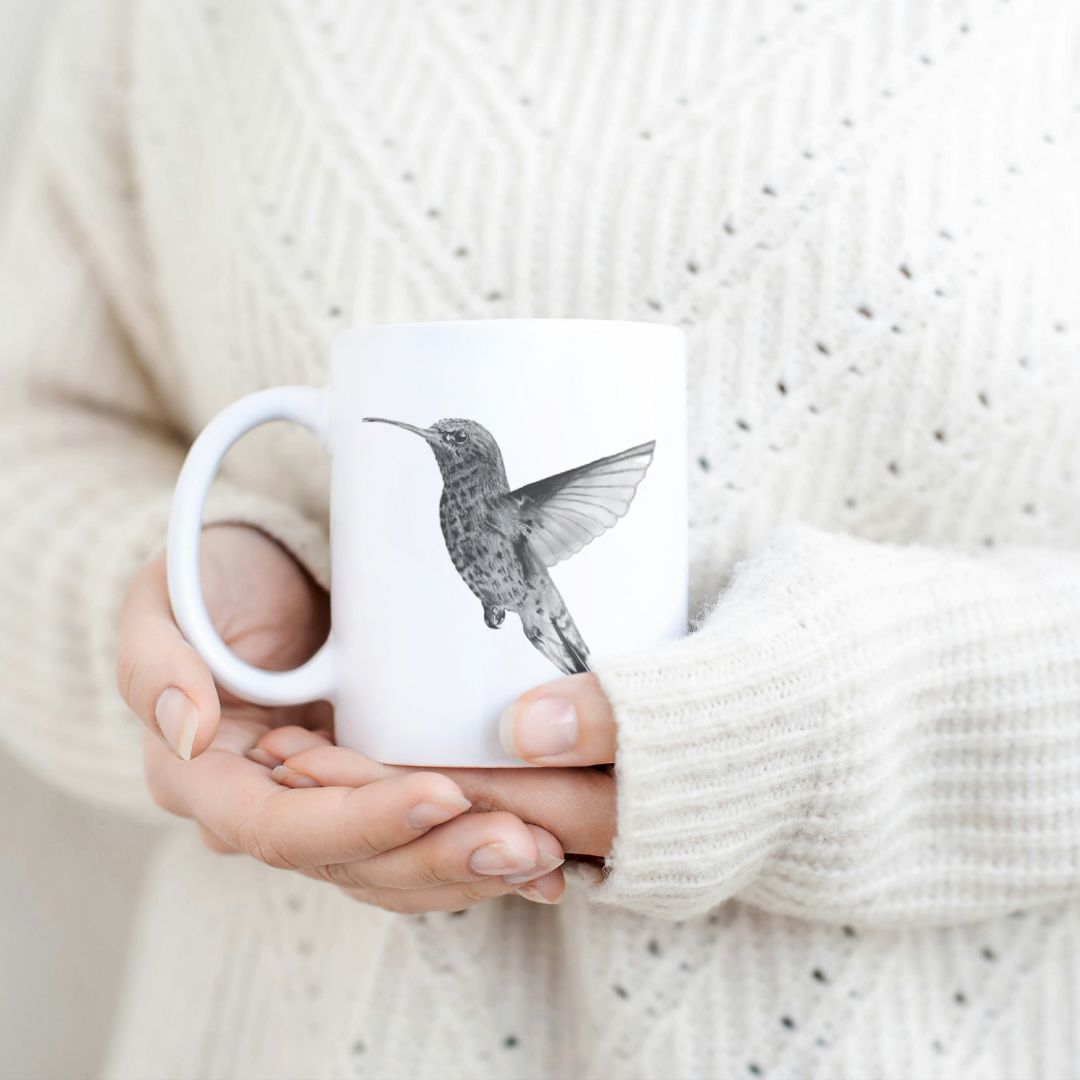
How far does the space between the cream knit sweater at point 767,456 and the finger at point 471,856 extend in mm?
52

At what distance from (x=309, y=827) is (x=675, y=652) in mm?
177

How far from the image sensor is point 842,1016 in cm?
60

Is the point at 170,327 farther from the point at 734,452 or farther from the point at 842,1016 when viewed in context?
the point at 842,1016

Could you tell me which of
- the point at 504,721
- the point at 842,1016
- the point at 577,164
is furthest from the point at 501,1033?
the point at 577,164

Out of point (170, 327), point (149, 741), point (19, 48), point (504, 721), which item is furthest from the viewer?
point (19, 48)

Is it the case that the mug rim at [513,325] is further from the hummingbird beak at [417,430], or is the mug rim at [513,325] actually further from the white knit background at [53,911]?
the white knit background at [53,911]

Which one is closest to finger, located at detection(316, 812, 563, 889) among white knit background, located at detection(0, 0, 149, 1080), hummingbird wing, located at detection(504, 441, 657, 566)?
hummingbird wing, located at detection(504, 441, 657, 566)

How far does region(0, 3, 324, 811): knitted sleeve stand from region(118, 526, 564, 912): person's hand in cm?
19

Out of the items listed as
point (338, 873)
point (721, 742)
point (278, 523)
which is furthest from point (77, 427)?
point (721, 742)

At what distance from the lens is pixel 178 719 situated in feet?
1.52

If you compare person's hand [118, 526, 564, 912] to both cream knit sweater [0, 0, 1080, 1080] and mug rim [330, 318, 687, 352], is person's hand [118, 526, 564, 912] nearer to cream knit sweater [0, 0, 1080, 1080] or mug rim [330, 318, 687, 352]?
cream knit sweater [0, 0, 1080, 1080]

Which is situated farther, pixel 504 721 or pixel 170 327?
pixel 170 327

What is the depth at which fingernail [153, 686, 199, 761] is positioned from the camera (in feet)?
1.50

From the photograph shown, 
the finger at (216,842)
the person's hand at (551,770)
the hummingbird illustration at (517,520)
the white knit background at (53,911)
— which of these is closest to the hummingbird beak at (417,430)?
the hummingbird illustration at (517,520)
